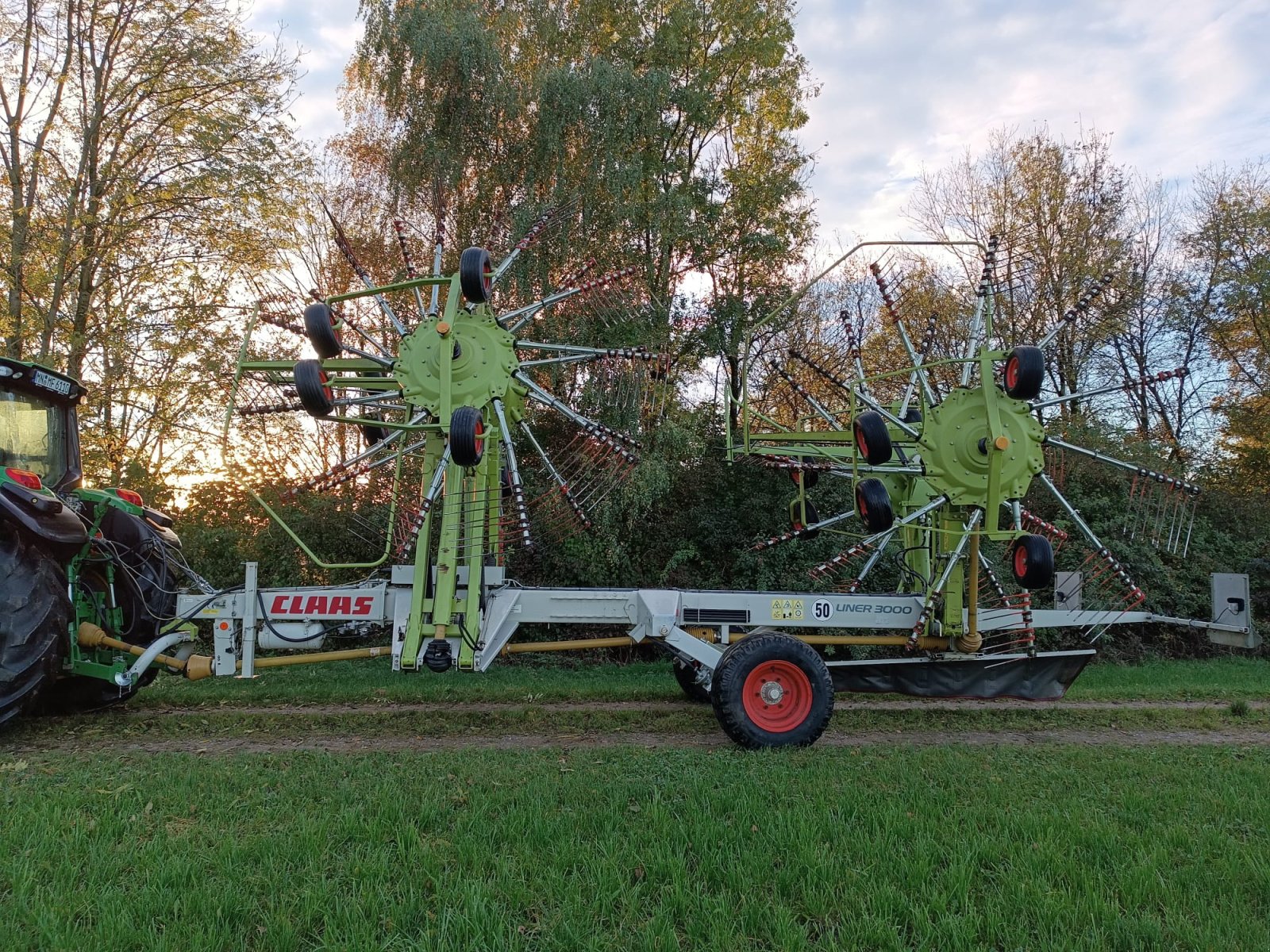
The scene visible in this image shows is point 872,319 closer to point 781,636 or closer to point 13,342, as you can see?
point 781,636

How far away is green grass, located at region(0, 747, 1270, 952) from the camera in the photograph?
8.99 ft

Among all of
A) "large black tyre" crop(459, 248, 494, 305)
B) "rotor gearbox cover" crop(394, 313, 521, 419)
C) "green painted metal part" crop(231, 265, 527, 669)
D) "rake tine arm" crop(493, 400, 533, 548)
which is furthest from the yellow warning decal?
"large black tyre" crop(459, 248, 494, 305)

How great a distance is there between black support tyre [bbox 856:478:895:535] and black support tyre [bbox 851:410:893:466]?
0.23m

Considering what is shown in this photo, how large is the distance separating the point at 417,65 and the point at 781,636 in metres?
10.5

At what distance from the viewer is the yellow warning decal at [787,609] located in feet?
20.5

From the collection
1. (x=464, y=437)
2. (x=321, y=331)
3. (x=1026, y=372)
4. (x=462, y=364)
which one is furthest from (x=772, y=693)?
(x=321, y=331)

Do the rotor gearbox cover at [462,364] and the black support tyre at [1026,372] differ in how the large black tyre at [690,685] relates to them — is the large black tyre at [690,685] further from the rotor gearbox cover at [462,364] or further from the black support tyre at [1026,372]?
the black support tyre at [1026,372]

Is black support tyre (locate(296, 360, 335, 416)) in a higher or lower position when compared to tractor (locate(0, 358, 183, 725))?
higher

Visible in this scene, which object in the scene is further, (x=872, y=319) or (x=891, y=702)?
(x=872, y=319)

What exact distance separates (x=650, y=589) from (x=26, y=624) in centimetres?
426

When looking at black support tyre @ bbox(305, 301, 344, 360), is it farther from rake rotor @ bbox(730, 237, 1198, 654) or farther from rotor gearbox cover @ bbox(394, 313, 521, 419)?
rake rotor @ bbox(730, 237, 1198, 654)

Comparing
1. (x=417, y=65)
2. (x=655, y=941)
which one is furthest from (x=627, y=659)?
(x=417, y=65)

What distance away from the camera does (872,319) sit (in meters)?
16.0

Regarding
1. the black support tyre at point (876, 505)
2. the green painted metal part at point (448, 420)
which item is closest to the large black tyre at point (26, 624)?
the green painted metal part at point (448, 420)
